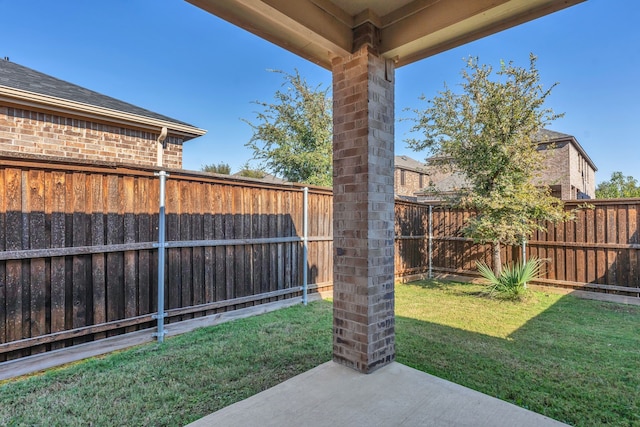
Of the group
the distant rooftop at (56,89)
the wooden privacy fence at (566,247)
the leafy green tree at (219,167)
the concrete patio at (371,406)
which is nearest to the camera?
the concrete patio at (371,406)

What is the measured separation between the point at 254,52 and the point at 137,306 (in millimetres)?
10540

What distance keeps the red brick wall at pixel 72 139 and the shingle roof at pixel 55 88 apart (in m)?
0.38

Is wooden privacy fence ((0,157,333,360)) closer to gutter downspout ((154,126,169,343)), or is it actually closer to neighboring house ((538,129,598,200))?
gutter downspout ((154,126,169,343))

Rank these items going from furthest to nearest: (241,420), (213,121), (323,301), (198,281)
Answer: (213,121) → (323,301) → (198,281) → (241,420)

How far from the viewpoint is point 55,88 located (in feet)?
Result: 19.2

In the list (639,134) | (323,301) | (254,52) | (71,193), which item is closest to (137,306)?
(71,193)

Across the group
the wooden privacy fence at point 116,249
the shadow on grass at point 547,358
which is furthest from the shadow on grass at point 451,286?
the wooden privacy fence at point 116,249

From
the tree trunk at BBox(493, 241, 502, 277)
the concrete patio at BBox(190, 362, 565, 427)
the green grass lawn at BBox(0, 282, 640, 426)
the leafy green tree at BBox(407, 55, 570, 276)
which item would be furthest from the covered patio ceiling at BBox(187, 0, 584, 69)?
the tree trunk at BBox(493, 241, 502, 277)

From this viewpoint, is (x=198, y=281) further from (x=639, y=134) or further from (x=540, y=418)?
(x=639, y=134)

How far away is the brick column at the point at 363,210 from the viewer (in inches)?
100

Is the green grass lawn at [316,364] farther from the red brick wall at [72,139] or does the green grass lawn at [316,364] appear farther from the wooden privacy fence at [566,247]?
the red brick wall at [72,139]

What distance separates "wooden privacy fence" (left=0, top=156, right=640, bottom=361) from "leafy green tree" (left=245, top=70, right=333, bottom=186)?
8596 mm

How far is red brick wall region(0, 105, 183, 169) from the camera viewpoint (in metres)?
5.11

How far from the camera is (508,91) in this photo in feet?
19.2
